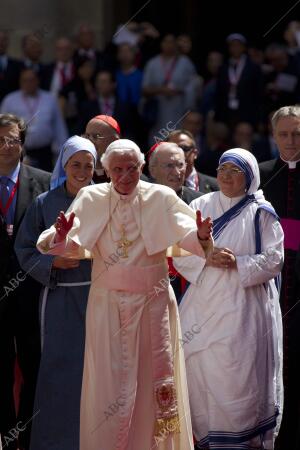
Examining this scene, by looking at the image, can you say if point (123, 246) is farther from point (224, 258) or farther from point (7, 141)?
point (7, 141)

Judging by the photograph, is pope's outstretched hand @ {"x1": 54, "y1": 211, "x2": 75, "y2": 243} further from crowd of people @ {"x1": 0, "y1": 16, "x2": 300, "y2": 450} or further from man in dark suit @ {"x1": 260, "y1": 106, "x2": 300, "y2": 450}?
man in dark suit @ {"x1": 260, "y1": 106, "x2": 300, "y2": 450}

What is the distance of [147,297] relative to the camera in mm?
7941

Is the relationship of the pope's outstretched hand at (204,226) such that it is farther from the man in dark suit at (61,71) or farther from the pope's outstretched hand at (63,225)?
the man in dark suit at (61,71)

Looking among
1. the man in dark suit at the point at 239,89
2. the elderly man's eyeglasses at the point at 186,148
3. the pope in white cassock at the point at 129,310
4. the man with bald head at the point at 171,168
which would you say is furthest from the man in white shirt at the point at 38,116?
the pope in white cassock at the point at 129,310

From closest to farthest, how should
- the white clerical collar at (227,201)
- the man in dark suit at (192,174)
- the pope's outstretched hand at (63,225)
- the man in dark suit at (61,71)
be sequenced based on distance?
1. the pope's outstretched hand at (63,225)
2. the white clerical collar at (227,201)
3. the man in dark suit at (192,174)
4. the man in dark suit at (61,71)

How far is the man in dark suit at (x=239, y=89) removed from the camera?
15.7 m

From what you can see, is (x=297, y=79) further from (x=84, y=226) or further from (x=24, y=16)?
(x=84, y=226)

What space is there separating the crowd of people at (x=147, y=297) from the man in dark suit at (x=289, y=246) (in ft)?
0.04

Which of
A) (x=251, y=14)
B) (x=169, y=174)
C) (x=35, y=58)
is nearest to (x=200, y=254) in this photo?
(x=169, y=174)

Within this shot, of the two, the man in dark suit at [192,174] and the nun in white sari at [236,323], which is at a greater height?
the man in dark suit at [192,174]

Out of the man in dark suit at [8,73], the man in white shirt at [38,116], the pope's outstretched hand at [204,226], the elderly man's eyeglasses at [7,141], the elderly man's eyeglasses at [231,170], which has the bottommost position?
the pope's outstretched hand at [204,226]

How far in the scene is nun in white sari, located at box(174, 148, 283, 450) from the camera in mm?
8781

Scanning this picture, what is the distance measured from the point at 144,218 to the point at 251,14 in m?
13.0

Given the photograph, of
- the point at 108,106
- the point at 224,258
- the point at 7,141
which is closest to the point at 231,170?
the point at 224,258
